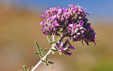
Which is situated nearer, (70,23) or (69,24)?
(69,24)

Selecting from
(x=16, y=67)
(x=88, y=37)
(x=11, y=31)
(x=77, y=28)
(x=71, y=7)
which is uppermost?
(x=11, y=31)

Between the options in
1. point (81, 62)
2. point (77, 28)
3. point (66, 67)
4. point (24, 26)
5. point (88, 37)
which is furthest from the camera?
point (24, 26)

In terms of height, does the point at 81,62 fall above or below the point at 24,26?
below

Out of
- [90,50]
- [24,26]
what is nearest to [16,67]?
[24,26]

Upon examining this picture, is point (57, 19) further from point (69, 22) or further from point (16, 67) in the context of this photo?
point (16, 67)

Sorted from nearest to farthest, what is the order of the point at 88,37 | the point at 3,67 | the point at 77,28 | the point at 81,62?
1. the point at 77,28
2. the point at 88,37
3. the point at 3,67
4. the point at 81,62

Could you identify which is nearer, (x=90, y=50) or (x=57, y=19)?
(x=57, y=19)
